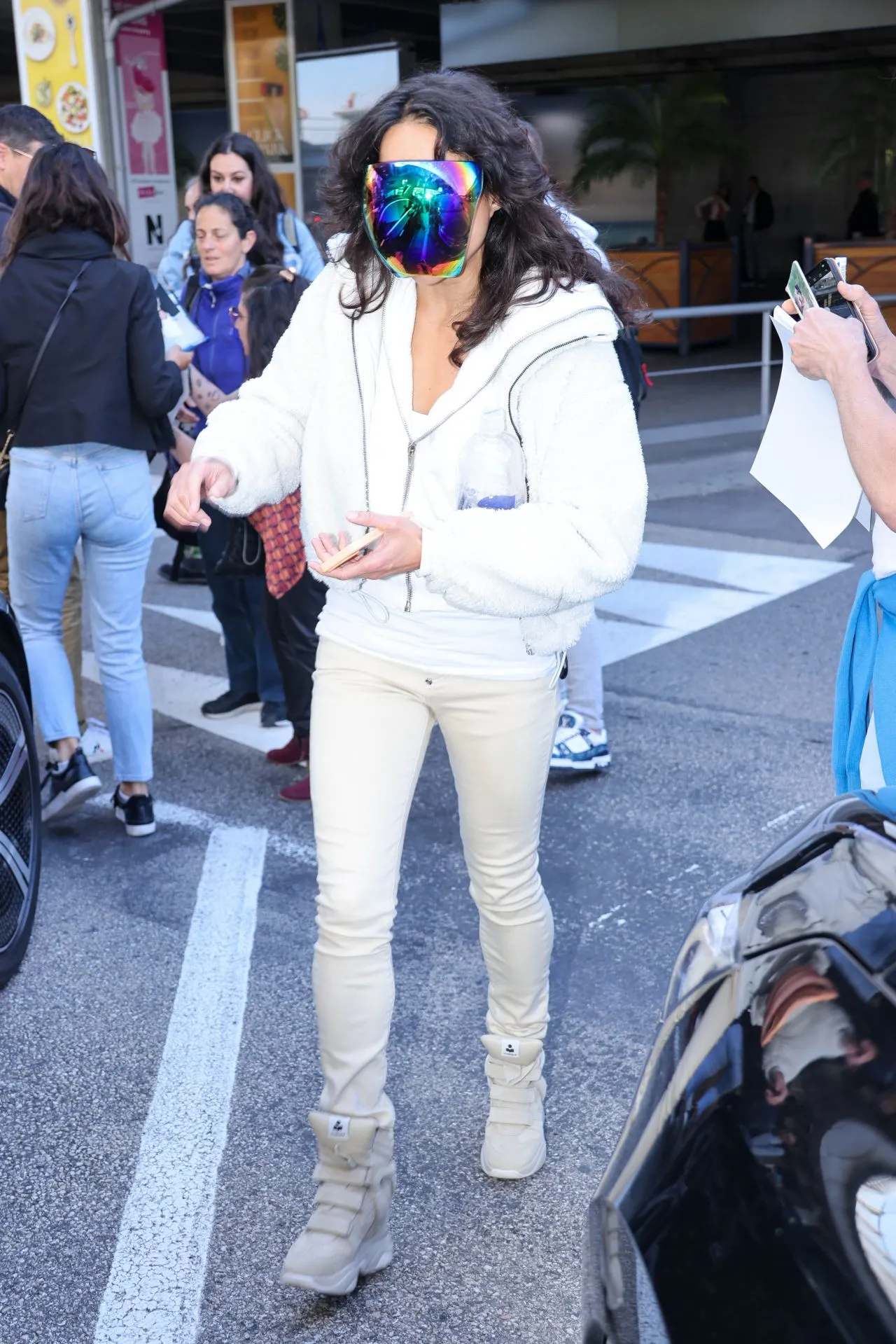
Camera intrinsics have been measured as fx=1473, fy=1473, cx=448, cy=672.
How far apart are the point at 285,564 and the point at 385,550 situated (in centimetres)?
241

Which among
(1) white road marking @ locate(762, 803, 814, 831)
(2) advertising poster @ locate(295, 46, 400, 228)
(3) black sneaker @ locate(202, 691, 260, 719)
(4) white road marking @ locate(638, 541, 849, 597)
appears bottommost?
(4) white road marking @ locate(638, 541, 849, 597)

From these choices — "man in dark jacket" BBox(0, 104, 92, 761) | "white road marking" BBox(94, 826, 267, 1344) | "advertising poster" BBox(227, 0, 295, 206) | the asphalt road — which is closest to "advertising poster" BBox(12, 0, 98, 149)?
"advertising poster" BBox(227, 0, 295, 206)

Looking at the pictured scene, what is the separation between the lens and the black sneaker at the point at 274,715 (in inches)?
224

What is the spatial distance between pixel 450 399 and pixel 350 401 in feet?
0.61

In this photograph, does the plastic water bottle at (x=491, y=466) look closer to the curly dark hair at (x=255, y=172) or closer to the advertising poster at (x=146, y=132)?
the curly dark hair at (x=255, y=172)

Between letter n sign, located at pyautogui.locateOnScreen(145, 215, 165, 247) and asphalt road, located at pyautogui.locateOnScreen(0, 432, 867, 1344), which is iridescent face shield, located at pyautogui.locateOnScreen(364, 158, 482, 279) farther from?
letter n sign, located at pyautogui.locateOnScreen(145, 215, 165, 247)

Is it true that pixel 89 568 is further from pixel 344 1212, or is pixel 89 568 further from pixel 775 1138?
pixel 775 1138

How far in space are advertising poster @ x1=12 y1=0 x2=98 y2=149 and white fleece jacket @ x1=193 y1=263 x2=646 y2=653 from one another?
14335 millimetres

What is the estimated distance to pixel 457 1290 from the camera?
101 inches

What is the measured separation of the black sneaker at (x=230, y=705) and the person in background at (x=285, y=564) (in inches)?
31.9

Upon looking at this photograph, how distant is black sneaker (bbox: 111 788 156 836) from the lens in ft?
15.2

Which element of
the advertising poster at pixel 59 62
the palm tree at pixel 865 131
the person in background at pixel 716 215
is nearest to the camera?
the advertising poster at pixel 59 62

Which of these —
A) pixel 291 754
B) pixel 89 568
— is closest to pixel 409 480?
pixel 89 568

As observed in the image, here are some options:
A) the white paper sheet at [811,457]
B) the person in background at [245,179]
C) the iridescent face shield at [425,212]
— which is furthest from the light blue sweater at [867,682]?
the person in background at [245,179]
